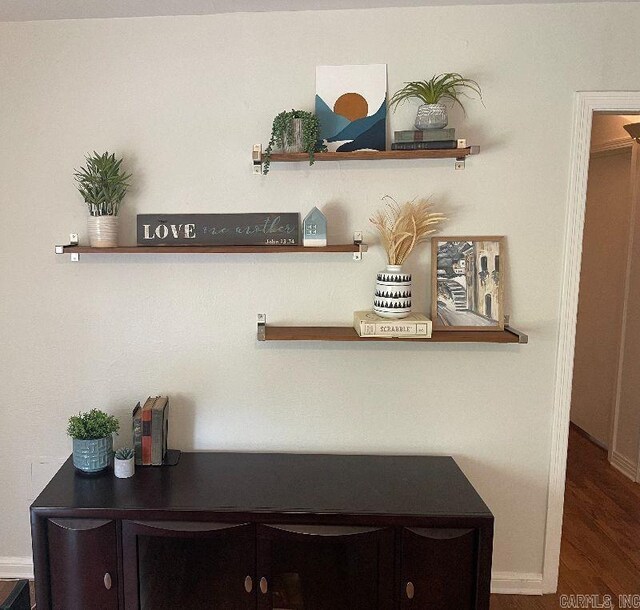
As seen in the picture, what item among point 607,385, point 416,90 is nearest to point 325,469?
point 416,90

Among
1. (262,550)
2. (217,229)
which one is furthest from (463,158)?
(262,550)


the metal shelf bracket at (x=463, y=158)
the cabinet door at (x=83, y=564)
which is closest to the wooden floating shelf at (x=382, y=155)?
the metal shelf bracket at (x=463, y=158)

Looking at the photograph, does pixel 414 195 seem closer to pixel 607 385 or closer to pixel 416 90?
pixel 416 90

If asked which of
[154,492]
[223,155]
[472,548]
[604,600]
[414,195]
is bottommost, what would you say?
[604,600]

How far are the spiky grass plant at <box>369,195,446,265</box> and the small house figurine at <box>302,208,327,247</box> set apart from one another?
0.21 m

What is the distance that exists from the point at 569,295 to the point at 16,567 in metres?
2.59

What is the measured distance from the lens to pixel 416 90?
2.05 m

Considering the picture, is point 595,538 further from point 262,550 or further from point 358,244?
point 358,244

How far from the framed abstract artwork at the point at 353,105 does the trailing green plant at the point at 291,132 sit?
0.09m

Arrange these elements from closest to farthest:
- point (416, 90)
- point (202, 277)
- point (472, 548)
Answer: point (472, 548), point (416, 90), point (202, 277)

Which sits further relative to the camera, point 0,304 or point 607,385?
point 607,385

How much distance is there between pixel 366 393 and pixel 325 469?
342mm

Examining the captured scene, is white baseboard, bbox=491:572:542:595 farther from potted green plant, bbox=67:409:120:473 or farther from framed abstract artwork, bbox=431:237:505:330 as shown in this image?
potted green plant, bbox=67:409:120:473

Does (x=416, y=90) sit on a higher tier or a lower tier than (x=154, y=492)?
higher
